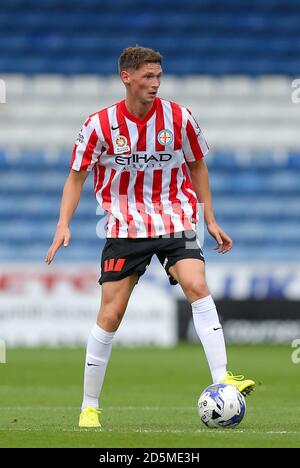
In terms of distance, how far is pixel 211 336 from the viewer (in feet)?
20.3

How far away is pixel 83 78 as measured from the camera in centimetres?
1961

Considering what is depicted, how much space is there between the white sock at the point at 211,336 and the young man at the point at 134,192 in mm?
72

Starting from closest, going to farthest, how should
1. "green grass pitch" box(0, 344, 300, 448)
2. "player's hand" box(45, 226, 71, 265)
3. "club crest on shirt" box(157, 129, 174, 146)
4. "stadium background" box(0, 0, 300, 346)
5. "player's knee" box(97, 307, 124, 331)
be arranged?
"green grass pitch" box(0, 344, 300, 448)
"player's hand" box(45, 226, 71, 265)
"player's knee" box(97, 307, 124, 331)
"club crest on shirt" box(157, 129, 174, 146)
"stadium background" box(0, 0, 300, 346)

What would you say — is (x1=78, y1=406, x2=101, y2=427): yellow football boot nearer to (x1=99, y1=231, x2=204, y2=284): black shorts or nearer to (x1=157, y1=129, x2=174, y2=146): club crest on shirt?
(x1=99, y1=231, x2=204, y2=284): black shorts

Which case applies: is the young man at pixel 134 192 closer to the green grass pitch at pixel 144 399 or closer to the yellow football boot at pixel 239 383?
the yellow football boot at pixel 239 383

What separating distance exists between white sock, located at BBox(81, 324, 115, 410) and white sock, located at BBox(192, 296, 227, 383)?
20.5 inches

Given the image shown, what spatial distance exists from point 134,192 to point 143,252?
356 millimetres

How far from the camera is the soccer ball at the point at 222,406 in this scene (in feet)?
19.6

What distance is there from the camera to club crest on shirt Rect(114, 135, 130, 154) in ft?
21.1

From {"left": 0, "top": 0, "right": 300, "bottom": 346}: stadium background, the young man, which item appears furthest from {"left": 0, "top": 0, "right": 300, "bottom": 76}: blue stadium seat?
the young man

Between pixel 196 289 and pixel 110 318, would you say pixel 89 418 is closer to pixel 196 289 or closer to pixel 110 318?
pixel 110 318

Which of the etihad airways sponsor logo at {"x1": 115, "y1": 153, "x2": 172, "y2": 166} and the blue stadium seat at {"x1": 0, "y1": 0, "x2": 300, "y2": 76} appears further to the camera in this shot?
the blue stadium seat at {"x1": 0, "y1": 0, "x2": 300, "y2": 76}

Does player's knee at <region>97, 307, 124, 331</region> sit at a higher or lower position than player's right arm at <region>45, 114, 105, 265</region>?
lower
